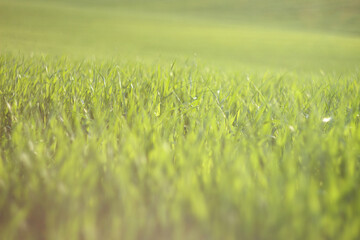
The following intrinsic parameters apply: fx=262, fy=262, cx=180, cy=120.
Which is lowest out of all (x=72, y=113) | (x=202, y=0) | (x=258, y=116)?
(x=258, y=116)

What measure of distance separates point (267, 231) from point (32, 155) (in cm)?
80

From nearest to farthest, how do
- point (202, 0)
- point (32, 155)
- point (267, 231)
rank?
point (267, 231) < point (32, 155) < point (202, 0)

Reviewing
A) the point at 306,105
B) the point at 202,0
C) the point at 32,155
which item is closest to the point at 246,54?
the point at 306,105

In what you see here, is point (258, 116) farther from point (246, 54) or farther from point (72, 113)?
point (246, 54)

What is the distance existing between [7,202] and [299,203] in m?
0.82

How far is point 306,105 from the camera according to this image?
5.14ft

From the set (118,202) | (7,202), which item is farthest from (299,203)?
(7,202)

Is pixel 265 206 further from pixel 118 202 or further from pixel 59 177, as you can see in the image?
pixel 59 177

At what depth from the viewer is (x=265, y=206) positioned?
0.68m

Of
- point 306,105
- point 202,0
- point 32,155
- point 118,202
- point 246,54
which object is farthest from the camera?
point 202,0

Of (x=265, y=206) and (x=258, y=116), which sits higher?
(x=258, y=116)

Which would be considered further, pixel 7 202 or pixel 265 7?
pixel 265 7

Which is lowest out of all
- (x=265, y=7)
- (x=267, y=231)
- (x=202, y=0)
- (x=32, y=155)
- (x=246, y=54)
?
(x=267, y=231)

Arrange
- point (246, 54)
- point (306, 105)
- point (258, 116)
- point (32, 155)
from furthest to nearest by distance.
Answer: point (246, 54), point (306, 105), point (258, 116), point (32, 155)
